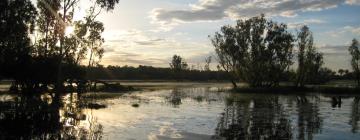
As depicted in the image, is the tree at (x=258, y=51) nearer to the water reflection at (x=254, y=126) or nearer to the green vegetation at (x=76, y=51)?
the green vegetation at (x=76, y=51)

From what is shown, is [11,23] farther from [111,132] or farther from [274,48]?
[274,48]

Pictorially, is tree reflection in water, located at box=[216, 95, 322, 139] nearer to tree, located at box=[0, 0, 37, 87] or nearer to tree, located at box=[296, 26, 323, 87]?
tree, located at box=[0, 0, 37, 87]

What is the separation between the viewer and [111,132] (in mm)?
31250

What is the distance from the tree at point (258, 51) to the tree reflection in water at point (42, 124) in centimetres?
7237

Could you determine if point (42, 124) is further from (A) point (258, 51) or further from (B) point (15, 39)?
(A) point (258, 51)

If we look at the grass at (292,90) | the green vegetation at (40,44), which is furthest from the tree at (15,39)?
the grass at (292,90)

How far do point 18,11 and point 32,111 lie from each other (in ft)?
50.7

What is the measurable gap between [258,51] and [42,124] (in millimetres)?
84186

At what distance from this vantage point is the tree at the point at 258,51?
11219cm

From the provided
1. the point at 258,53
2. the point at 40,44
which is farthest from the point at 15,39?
the point at 258,53

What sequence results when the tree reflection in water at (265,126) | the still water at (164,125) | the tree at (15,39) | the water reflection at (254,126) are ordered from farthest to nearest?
the tree at (15,39), the tree reflection in water at (265,126), the water reflection at (254,126), the still water at (164,125)

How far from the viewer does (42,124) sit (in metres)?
34.4

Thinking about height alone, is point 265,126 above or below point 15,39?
below

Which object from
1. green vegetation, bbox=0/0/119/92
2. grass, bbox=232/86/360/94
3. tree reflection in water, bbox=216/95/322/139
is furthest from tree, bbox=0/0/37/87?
grass, bbox=232/86/360/94
